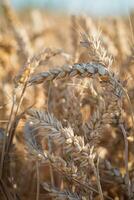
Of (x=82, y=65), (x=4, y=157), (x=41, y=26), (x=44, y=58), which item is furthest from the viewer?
(x=41, y=26)

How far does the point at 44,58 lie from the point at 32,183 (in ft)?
1.45

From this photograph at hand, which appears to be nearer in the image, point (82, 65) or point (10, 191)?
point (82, 65)

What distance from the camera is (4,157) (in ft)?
4.14

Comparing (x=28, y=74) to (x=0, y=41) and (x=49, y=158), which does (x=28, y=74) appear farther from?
(x=0, y=41)

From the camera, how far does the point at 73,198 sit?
1054 millimetres

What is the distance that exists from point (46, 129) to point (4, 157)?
276 mm

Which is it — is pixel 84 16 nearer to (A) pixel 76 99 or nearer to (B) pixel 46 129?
(A) pixel 76 99

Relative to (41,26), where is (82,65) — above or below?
below

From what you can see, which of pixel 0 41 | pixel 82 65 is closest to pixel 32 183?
pixel 82 65

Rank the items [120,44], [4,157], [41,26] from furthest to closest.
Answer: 1. [41,26]
2. [120,44]
3. [4,157]

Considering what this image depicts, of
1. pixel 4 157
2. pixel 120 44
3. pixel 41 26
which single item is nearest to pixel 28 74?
pixel 4 157

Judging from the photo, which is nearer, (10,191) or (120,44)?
(10,191)

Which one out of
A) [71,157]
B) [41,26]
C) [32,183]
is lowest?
[32,183]

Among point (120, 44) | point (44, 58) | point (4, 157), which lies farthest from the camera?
point (120, 44)
